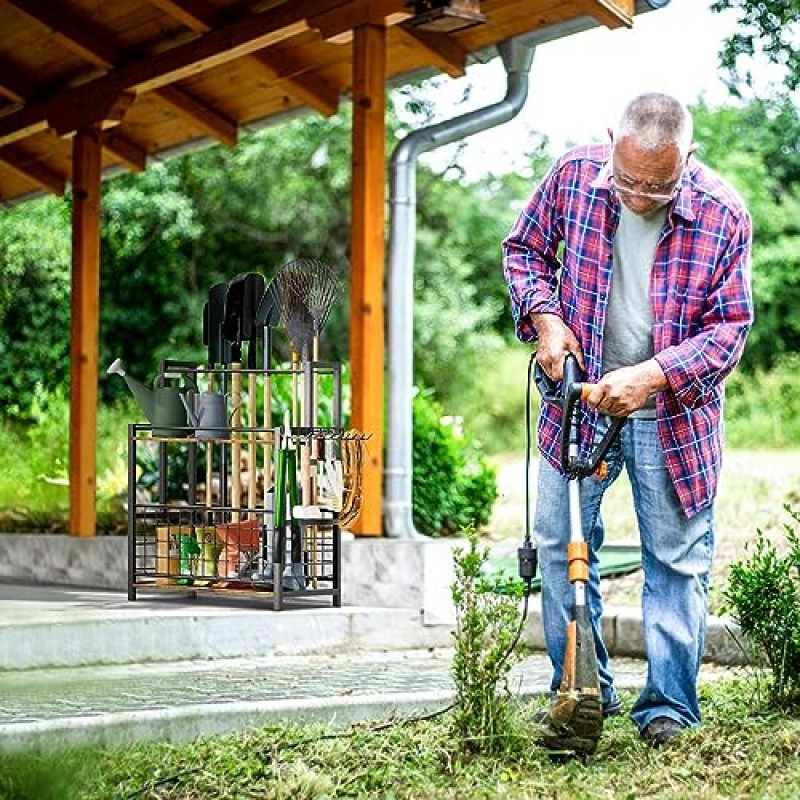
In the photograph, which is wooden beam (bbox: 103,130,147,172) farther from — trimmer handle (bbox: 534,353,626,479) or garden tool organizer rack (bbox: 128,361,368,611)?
trimmer handle (bbox: 534,353,626,479)

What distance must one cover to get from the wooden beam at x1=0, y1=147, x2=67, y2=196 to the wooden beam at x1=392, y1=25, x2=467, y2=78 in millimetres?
3481

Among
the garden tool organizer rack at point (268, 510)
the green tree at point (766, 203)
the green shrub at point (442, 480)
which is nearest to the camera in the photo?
the garden tool organizer rack at point (268, 510)

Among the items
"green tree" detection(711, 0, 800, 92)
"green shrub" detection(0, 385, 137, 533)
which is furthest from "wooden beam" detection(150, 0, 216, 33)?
"green shrub" detection(0, 385, 137, 533)

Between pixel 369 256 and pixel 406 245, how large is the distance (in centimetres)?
41

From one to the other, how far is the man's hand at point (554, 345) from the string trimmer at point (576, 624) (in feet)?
0.13

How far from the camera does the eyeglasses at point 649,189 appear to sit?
347cm

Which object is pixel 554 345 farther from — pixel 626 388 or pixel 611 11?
pixel 611 11

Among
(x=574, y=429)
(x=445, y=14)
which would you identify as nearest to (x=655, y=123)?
(x=574, y=429)

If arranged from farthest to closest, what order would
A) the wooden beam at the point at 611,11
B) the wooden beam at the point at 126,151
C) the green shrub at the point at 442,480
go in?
the green shrub at the point at 442,480, the wooden beam at the point at 126,151, the wooden beam at the point at 611,11

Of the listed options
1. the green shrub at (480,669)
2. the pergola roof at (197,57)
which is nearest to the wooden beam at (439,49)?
the pergola roof at (197,57)

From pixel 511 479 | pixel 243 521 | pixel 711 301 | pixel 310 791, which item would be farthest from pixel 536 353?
pixel 511 479

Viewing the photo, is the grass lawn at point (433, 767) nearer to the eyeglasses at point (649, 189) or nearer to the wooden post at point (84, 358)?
the eyeglasses at point (649, 189)

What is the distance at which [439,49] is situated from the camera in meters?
6.65

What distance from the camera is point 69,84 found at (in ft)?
26.1
